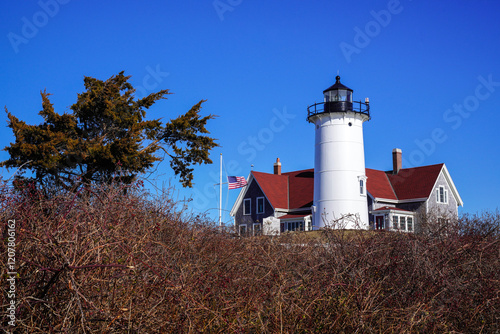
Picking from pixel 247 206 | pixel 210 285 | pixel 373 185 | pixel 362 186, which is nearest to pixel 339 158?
pixel 362 186

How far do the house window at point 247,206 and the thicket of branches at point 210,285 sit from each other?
28.9 meters

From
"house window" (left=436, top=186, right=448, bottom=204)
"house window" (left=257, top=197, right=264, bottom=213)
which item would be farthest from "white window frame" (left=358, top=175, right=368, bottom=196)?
"house window" (left=257, top=197, right=264, bottom=213)

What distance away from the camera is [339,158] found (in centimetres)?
3147

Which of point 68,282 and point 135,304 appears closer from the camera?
point 68,282

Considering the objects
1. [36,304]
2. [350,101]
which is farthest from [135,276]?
[350,101]

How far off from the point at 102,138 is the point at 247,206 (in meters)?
16.9

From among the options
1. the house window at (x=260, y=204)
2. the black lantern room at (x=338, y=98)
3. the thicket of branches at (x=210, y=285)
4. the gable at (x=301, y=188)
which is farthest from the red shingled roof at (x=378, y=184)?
the thicket of branches at (x=210, y=285)

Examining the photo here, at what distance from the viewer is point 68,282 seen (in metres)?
3.97

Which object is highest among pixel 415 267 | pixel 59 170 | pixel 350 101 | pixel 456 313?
pixel 350 101

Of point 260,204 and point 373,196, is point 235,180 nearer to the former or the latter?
point 260,204

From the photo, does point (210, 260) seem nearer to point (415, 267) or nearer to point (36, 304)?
point (415, 267)

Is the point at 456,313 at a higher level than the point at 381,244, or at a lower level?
lower

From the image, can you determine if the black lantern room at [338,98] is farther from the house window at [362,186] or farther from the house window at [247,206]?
the house window at [247,206]

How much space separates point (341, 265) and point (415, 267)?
3.14 ft
